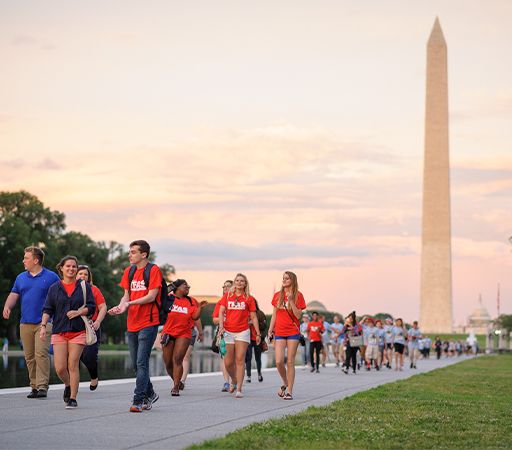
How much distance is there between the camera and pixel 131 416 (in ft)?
45.6

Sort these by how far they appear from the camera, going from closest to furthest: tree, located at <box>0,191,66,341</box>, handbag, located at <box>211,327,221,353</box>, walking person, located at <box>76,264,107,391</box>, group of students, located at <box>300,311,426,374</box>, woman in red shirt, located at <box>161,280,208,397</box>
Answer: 1. walking person, located at <box>76,264,107,391</box>
2. woman in red shirt, located at <box>161,280,208,397</box>
3. handbag, located at <box>211,327,221,353</box>
4. group of students, located at <box>300,311,426,374</box>
5. tree, located at <box>0,191,66,341</box>

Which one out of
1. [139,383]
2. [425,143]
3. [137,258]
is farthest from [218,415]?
[425,143]

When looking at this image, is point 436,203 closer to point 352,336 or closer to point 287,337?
point 352,336

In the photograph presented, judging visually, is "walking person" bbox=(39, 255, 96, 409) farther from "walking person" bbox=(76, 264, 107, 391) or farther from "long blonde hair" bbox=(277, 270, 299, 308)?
"long blonde hair" bbox=(277, 270, 299, 308)

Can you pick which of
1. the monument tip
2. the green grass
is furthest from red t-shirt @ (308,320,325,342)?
the monument tip

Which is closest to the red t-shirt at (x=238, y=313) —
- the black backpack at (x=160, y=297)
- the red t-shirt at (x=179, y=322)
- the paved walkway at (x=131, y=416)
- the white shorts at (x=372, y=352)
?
the red t-shirt at (x=179, y=322)

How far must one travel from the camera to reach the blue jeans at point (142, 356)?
14383 millimetres

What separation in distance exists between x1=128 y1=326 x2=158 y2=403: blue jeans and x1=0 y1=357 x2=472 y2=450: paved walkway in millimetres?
301

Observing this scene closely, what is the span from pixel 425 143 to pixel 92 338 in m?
78.2

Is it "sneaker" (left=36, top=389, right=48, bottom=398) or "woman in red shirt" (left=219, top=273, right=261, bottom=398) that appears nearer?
"sneaker" (left=36, top=389, right=48, bottom=398)

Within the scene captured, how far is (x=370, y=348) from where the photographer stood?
116 ft

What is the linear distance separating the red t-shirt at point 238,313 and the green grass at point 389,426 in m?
1.96

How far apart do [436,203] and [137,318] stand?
78796 mm

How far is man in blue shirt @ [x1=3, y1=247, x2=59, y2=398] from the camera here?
1655cm
